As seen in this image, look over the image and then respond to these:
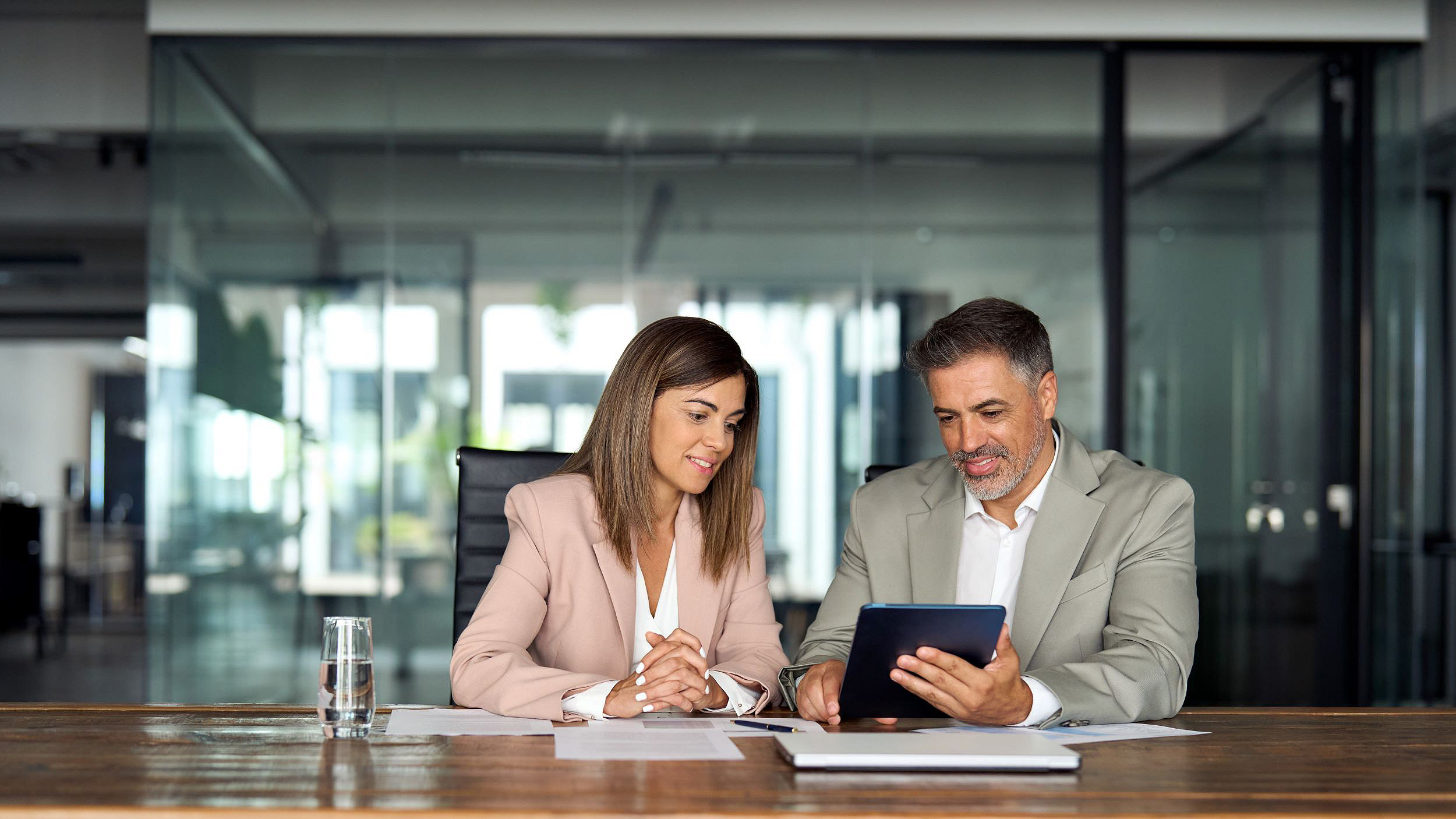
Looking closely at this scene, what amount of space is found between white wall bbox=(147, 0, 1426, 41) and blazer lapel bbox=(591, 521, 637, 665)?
8.92 feet

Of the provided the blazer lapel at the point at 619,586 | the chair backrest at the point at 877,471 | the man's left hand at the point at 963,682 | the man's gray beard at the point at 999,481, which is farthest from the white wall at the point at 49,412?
the man's left hand at the point at 963,682

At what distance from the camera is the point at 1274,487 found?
4598 millimetres

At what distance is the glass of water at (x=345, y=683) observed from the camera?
1.67 meters

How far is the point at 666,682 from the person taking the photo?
1845mm

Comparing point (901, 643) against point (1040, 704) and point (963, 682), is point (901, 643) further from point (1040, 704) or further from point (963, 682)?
point (1040, 704)

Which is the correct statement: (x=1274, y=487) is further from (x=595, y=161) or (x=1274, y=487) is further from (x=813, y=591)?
(x=595, y=161)

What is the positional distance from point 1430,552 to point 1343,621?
627 mm

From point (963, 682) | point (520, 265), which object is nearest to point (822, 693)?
point (963, 682)

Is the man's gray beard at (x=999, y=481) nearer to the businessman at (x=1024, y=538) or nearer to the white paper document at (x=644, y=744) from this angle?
the businessman at (x=1024, y=538)

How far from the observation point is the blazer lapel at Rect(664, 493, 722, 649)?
230 centimetres

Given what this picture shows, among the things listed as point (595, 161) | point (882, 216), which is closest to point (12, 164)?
point (595, 161)

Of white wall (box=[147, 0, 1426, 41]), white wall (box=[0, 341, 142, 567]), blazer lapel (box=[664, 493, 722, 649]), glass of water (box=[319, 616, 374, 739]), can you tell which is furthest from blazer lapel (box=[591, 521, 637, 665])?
white wall (box=[0, 341, 142, 567])

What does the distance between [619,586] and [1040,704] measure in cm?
80

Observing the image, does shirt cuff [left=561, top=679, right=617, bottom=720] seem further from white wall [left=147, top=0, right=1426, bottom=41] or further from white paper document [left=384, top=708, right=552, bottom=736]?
white wall [left=147, top=0, right=1426, bottom=41]
